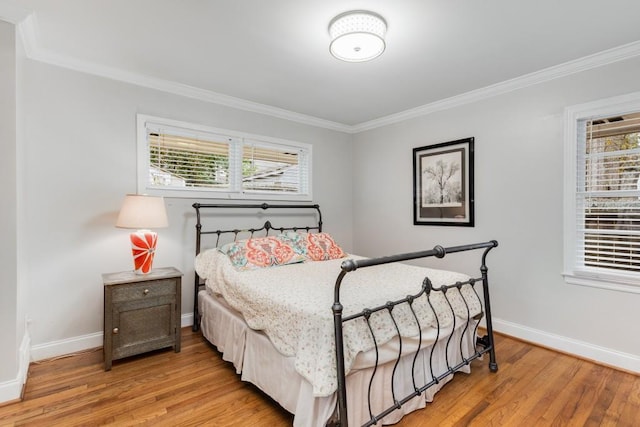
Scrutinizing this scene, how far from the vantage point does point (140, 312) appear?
2.55 m

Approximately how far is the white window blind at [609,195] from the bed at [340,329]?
1089 mm

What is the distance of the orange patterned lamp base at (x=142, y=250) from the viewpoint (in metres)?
2.64

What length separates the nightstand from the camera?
2.42 metres

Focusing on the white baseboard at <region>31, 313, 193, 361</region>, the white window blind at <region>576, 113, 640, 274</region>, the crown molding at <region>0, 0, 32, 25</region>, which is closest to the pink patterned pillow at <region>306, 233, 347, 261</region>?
the white baseboard at <region>31, 313, 193, 361</region>

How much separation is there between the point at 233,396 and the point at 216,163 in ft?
7.46

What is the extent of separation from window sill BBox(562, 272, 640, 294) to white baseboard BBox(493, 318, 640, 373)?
1.59ft

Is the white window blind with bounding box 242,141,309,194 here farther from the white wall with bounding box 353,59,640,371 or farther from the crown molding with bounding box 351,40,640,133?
the white wall with bounding box 353,59,640,371

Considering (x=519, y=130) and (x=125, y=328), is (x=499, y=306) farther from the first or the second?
(x=125, y=328)

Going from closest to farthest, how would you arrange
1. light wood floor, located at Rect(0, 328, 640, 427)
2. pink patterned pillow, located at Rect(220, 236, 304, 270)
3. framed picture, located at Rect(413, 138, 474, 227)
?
1. light wood floor, located at Rect(0, 328, 640, 427)
2. pink patterned pillow, located at Rect(220, 236, 304, 270)
3. framed picture, located at Rect(413, 138, 474, 227)

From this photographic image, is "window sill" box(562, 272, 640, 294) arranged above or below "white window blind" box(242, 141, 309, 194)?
below

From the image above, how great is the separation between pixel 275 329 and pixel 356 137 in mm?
3379

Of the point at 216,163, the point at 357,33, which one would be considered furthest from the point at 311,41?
the point at 216,163

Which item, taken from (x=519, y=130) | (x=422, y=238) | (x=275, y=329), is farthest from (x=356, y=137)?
(x=275, y=329)

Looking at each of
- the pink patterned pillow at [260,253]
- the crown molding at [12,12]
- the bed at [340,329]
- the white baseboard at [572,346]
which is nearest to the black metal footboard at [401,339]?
the bed at [340,329]
